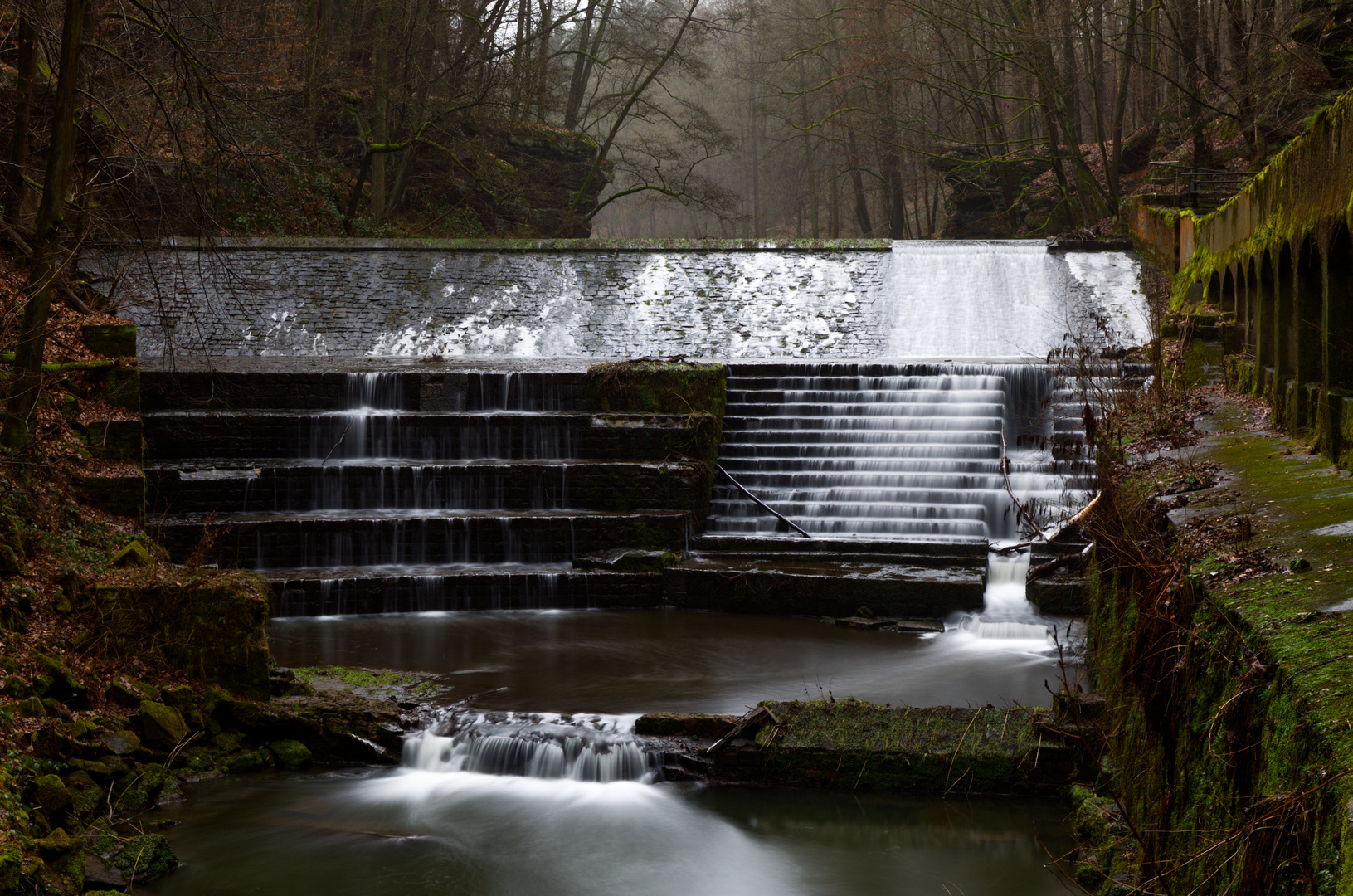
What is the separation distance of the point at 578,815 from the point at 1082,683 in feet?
12.8

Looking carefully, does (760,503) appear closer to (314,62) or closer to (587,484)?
(587,484)

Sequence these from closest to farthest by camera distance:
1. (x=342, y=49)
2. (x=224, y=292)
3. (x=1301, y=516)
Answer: (x=1301, y=516) → (x=224, y=292) → (x=342, y=49)

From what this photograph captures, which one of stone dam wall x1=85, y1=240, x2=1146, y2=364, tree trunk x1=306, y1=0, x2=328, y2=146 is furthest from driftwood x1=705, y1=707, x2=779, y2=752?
tree trunk x1=306, y1=0, x2=328, y2=146

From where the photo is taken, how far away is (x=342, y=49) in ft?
80.9

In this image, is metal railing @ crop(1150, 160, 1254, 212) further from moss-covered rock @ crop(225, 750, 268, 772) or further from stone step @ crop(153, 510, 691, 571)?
moss-covered rock @ crop(225, 750, 268, 772)

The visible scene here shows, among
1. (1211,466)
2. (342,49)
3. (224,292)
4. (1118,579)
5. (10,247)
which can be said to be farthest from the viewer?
(342,49)

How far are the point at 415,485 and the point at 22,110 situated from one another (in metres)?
5.23

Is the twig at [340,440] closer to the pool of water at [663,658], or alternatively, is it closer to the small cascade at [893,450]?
the pool of water at [663,658]

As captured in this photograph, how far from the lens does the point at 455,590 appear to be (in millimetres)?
10945

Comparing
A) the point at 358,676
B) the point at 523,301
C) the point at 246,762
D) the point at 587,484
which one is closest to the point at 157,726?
the point at 246,762

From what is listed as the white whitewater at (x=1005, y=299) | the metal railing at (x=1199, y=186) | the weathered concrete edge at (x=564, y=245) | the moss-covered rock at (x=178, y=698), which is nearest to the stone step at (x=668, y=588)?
the moss-covered rock at (x=178, y=698)

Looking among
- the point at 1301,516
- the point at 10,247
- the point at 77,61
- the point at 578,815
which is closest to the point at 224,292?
the point at 10,247

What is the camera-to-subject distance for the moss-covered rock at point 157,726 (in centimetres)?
664

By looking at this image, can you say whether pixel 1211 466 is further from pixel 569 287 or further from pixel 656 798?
pixel 569 287
